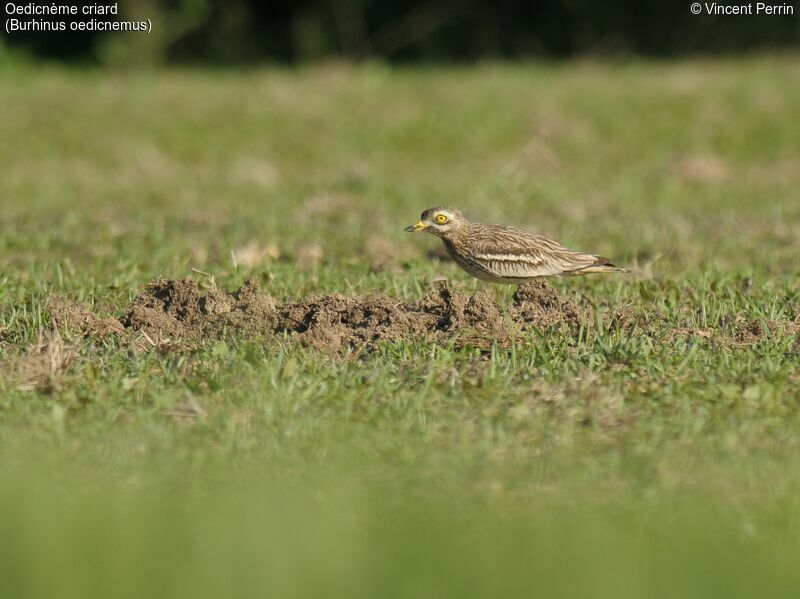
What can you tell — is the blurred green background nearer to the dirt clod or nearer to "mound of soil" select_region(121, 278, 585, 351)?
"mound of soil" select_region(121, 278, 585, 351)

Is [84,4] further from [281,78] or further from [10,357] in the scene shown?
[10,357]

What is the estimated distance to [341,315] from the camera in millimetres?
8102

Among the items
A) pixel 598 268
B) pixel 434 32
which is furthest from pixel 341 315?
pixel 434 32

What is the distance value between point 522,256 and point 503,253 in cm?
12

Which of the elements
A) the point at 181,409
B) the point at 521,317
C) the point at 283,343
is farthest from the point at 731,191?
the point at 181,409

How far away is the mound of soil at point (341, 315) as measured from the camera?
7.73 meters

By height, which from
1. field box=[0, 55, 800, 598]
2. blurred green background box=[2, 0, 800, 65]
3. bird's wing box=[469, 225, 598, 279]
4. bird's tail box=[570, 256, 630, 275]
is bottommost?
field box=[0, 55, 800, 598]

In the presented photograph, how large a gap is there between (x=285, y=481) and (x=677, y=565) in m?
1.76

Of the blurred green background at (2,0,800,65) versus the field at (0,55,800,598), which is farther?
the blurred green background at (2,0,800,65)

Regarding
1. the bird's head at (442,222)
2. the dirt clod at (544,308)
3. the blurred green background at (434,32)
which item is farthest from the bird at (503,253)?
the blurred green background at (434,32)

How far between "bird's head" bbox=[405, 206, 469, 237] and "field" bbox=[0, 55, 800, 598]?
412mm

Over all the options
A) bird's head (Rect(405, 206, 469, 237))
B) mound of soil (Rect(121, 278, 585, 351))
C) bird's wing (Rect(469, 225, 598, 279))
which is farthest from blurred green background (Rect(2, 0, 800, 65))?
mound of soil (Rect(121, 278, 585, 351))

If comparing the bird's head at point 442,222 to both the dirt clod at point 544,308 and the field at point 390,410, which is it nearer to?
the field at point 390,410

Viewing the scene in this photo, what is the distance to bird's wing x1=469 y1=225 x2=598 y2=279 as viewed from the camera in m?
8.83
